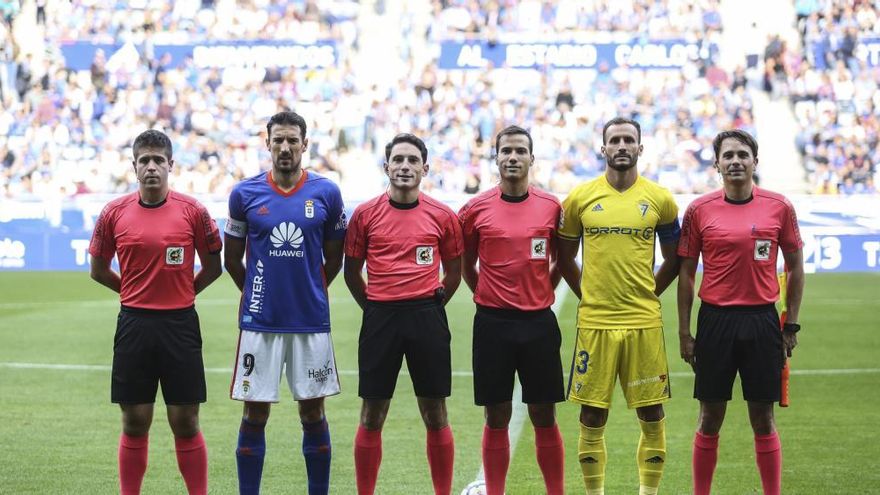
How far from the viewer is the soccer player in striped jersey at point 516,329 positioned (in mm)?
5773

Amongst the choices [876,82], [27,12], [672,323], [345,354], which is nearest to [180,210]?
[345,354]

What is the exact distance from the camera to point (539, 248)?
584 cm

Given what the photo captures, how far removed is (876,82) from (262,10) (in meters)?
14.5

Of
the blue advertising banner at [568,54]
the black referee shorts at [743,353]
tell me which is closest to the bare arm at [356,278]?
the black referee shorts at [743,353]

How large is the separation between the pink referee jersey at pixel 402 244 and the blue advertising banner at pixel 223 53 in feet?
72.3

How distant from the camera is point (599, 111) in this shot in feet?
83.1

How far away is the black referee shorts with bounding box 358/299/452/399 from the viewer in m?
5.73

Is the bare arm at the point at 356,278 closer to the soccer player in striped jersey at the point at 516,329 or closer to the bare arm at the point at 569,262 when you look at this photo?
the soccer player in striped jersey at the point at 516,329

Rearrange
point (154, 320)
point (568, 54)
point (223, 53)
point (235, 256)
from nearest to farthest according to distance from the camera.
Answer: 1. point (154, 320)
2. point (235, 256)
3. point (568, 54)
4. point (223, 53)

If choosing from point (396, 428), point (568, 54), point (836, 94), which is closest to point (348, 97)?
point (568, 54)

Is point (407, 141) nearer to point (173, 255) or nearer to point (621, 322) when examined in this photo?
point (173, 255)

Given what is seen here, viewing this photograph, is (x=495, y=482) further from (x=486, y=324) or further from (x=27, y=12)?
(x=27, y=12)

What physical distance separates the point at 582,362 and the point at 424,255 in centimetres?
97

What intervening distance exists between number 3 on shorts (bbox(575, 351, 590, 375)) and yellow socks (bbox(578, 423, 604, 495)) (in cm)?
29
